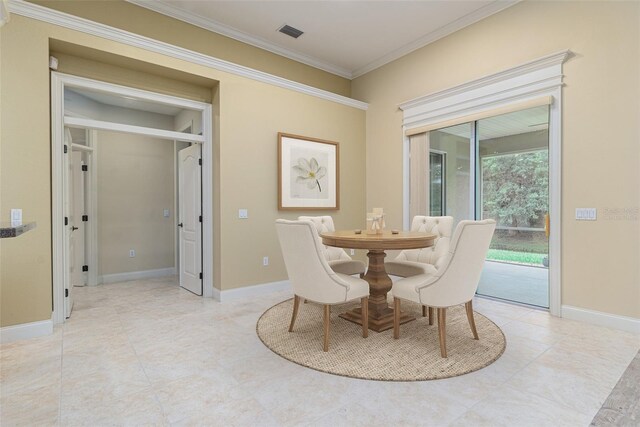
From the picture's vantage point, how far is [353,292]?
2453 millimetres

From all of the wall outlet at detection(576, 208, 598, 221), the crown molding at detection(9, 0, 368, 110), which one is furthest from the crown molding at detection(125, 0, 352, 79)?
the wall outlet at detection(576, 208, 598, 221)

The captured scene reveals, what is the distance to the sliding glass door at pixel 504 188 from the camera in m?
3.45

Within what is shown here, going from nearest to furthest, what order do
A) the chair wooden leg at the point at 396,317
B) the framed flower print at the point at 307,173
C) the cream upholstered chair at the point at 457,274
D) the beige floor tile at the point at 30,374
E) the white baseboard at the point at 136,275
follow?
the beige floor tile at the point at 30,374, the cream upholstered chair at the point at 457,274, the chair wooden leg at the point at 396,317, the framed flower print at the point at 307,173, the white baseboard at the point at 136,275

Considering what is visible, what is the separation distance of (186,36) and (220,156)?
144 centimetres

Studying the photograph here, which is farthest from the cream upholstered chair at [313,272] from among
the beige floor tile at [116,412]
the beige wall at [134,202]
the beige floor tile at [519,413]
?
the beige wall at [134,202]

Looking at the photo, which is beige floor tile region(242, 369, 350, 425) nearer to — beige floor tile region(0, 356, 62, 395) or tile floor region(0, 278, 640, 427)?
tile floor region(0, 278, 640, 427)

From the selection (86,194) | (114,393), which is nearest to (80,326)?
(114,393)

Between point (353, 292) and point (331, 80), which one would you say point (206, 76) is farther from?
point (353, 292)

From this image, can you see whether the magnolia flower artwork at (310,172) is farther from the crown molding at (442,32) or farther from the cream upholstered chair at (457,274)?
the cream upholstered chair at (457,274)

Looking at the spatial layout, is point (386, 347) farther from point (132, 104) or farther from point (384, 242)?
point (132, 104)

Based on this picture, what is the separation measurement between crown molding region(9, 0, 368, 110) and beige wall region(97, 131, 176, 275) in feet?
7.44

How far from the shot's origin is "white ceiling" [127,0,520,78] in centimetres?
353

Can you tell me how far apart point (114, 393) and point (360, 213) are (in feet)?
12.9

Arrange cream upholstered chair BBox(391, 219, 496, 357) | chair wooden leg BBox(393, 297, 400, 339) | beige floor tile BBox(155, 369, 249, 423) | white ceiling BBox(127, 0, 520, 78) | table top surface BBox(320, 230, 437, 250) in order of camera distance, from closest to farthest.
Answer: beige floor tile BBox(155, 369, 249, 423) → cream upholstered chair BBox(391, 219, 496, 357) → table top surface BBox(320, 230, 437, 250) → chair wooden leg BBox(393, 297, 400, 339) → white ceiling BBox(127, 0, 520, 78)
